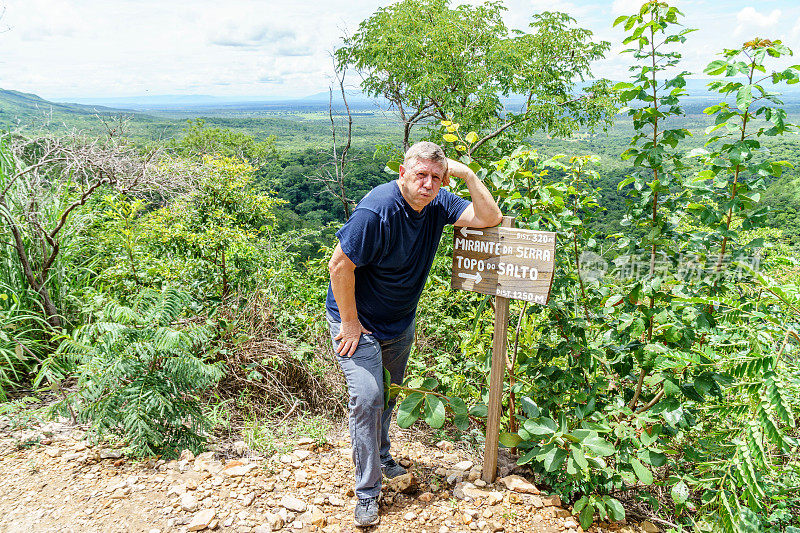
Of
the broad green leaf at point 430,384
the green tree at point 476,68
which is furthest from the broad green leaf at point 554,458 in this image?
the green tree at point 476,68

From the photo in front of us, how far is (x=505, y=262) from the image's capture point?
2244mm

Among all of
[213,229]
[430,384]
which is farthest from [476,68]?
[430,384]

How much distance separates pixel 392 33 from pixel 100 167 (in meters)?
7.59

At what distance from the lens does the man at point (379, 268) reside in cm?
209

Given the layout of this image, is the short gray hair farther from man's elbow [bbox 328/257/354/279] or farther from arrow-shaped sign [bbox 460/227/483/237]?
man's elbow [bbox 328/257/354/279]

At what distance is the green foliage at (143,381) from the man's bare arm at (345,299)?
2.80 feet

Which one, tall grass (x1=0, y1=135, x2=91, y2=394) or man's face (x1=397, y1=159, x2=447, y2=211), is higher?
man's face (x1=397, y1=159, x2=447, y2=211)

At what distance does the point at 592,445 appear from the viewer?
205 centimetres

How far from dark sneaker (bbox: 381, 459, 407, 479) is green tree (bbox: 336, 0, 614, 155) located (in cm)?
691

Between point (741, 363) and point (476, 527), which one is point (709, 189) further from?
point (476, 527)

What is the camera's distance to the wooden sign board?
2.12 m

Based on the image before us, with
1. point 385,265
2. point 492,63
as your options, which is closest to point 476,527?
point 385,265

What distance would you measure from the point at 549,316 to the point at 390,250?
3.43 ft

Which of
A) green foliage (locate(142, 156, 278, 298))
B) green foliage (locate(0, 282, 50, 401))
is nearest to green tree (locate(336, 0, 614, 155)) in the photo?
green foliage (locate(142, 156, 278, 298))
